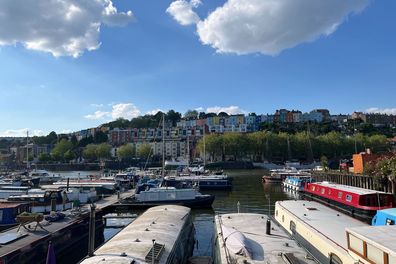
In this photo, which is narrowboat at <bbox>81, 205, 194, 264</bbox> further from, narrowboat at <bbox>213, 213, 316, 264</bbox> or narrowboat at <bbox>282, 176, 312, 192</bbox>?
narrowboat at <bbox>282, 176, 312, 192</bbox>

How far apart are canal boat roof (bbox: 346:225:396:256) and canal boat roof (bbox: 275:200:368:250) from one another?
4.40 m

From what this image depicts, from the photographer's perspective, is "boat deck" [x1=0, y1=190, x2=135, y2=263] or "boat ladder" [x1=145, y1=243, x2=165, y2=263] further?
"boat deck" [x1=0, y1=190, x2=135, y2=263]

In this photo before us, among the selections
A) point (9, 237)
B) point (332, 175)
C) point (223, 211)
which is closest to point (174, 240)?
point (9, 237)

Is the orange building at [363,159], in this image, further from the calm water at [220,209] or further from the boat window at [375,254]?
the boat window at [375,254]

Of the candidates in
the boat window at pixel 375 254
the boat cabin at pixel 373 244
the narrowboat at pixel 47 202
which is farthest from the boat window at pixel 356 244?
the narrowboat at pixel 47 202

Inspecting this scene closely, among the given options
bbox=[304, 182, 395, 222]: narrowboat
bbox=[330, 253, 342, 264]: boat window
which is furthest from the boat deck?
bbox=[304, 182, 395, 222]: narrowboat

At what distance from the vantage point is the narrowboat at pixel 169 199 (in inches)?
1932

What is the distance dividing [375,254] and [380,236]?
633mm

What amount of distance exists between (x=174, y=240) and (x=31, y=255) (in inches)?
305

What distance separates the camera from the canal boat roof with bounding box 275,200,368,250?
1941cm

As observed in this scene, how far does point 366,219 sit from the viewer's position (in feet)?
112

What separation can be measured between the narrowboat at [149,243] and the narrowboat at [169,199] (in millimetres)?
23334

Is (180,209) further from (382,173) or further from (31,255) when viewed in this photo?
(382,173)

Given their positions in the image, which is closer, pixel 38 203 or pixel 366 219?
pixel 366 219
